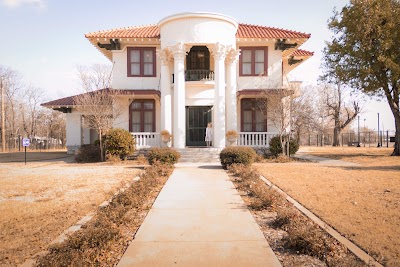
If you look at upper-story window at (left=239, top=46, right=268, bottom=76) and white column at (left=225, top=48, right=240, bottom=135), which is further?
upper-story window at (left=239, top=46, right=268, bottom=76)

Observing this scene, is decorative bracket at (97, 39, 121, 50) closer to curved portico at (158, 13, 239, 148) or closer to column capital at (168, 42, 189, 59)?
curved portico at (158, 13, 239, 148)

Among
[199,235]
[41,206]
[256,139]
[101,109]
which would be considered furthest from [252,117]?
[199,235]

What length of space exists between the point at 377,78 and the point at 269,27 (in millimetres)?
8780

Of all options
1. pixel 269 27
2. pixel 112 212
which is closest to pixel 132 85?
pixel 269 27

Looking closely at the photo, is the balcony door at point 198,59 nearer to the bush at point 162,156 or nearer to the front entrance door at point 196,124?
the front entrance door at point 196,124

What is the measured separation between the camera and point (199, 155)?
19406 millimetres

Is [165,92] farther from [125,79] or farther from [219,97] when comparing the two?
[125,79]

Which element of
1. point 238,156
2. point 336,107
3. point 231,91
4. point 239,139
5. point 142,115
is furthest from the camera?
point 336,107

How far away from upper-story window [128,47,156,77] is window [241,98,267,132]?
7.31 m

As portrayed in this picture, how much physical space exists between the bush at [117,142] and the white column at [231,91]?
6687 millimetres

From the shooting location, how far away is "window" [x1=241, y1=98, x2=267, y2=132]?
78.5 ft

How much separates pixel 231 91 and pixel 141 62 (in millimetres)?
7337

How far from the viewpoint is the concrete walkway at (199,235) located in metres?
4.46

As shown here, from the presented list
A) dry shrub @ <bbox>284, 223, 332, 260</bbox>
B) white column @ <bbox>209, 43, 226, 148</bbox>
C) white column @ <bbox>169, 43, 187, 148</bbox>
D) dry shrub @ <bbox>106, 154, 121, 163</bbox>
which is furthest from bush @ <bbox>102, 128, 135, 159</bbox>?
dry shrub @ <bbox>284, 223, 332, 260</bbox>
